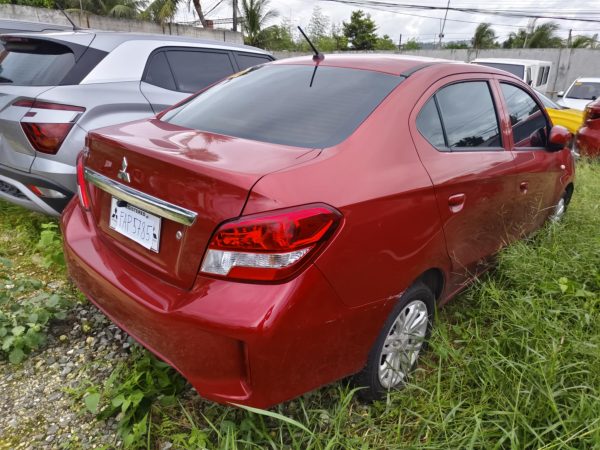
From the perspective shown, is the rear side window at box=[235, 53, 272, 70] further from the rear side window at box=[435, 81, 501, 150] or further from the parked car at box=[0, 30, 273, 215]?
the rear side window at box=[435, 81, 501, 150]

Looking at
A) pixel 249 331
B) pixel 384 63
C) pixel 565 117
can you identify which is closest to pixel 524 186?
pixel 384 63

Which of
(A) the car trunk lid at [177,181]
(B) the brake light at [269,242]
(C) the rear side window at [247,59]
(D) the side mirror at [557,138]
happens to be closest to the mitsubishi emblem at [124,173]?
(A) the car trunk lid at [177,181]

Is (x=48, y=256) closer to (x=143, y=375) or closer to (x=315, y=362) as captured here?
(x=143, y=375)

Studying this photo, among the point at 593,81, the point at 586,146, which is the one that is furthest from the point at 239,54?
the point at 593,81

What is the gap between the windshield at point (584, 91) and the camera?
10062mm

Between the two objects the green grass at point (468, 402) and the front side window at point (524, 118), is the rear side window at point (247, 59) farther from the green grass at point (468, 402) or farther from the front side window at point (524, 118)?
the green grass at point (468, 402)

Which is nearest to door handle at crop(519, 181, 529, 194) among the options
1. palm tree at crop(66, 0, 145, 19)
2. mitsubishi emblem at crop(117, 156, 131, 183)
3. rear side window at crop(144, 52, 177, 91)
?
mitsubishi emblem at crop(117, 156, 131, 183)

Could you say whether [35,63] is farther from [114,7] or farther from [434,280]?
[114,7]

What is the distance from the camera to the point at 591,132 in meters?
6.00

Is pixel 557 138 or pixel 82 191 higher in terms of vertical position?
pixel 557 138

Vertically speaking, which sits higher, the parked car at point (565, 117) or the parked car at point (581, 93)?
the parked car at point (581, 93)

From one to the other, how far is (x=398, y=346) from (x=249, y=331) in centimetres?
88

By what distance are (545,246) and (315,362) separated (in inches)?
85.0

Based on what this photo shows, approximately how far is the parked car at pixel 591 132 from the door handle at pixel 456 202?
5.20 m
